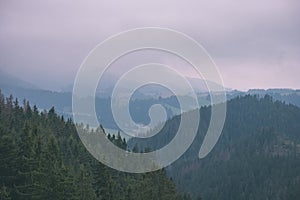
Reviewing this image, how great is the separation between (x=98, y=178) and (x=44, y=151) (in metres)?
12.8

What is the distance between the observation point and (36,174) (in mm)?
31375

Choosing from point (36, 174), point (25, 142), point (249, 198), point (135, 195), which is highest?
point (25, 142)

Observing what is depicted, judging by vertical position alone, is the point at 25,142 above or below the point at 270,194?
above

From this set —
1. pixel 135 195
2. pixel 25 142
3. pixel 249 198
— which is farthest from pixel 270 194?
pixel 25 142

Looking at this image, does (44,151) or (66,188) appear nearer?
(66,188)

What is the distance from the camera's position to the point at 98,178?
154 feet

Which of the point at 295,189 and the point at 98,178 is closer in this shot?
the point at 98,178

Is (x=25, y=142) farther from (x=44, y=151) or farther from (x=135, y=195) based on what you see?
(x=135, y=195)

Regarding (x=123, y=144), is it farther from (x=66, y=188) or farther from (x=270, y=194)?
(x=270, y=194)

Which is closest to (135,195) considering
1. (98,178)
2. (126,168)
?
(98,178)

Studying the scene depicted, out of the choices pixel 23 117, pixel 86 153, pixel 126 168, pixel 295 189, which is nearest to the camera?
pixel 86 153

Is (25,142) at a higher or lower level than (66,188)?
higher

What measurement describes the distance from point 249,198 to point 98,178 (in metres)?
148

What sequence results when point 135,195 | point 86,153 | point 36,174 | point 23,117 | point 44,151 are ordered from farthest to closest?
1. point 23,117
2. point 86,153
3. point 135,195
4. point 44,151
5. point 36,174
